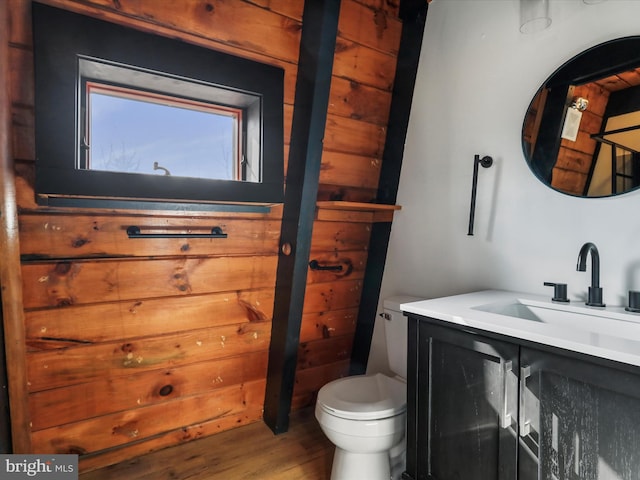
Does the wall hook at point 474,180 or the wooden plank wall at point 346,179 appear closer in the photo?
the wall hook at point 474,180

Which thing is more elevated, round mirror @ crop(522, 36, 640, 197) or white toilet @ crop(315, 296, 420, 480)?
round mirror @ crop(522, 36, 640, 197)

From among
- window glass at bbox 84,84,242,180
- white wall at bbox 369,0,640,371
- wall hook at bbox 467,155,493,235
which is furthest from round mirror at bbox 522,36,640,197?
window glass at bbox 84,84,242,180

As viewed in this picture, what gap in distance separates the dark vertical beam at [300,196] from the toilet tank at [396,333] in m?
0.47

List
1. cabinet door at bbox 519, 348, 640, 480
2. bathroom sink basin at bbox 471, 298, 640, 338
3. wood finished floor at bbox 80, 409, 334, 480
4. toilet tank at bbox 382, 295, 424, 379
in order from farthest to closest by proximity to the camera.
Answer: toilet tank at bbox 382, 295, 424, 379, wood finished floor at bbox 80, 409, 334, 480, bathroom sink basin at bbox 471, 298, 640, 338, cabinet door at bbox 519, 348, 640, 480

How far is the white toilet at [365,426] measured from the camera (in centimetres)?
155

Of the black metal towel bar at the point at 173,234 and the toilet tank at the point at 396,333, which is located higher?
the black metal towel bar at the point at 173,234

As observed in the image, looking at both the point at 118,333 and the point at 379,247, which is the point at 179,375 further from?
the point at 379,247

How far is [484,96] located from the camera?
6.03 ft

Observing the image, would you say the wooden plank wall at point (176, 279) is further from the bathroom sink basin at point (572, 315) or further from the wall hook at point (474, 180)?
the bathroom sink basin at point (572, 315)

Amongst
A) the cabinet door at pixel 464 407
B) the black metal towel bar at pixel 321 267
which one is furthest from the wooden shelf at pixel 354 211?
the cabinet door at pixel 464 407

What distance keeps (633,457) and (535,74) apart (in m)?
1.43

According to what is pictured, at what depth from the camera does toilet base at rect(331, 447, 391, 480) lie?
5.31 feet

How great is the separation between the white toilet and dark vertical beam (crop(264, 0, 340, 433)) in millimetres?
387

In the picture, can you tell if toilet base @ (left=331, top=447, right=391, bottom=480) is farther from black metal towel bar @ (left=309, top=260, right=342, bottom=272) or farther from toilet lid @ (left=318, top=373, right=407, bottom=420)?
black metal towel bar @ (left=309, top=260, right=342, bottom=272)
